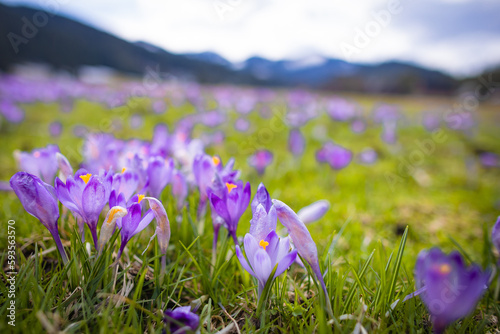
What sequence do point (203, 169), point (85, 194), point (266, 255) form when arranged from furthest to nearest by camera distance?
point (203, 169) → point (85, 194) → point (266, 255)

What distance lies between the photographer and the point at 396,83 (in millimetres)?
18953

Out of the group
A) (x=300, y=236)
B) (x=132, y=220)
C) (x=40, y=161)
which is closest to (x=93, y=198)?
(x=132, y=220)

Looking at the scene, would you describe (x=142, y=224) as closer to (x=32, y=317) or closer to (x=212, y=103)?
(x=32, y=317)

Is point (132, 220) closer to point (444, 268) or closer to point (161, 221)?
point (161, 221)

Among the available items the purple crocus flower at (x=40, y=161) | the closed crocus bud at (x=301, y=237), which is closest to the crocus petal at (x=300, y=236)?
the closed crocus bud at (x=301, y=237)

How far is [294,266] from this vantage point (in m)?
1.32

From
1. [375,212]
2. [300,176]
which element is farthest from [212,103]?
[375,212]

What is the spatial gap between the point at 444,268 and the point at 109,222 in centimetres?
89

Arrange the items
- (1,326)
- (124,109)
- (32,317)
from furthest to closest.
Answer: (124,109) < (32,317) < (1,326)

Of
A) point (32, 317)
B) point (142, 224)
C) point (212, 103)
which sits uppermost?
point (212, 103)

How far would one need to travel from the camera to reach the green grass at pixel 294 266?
0.87m

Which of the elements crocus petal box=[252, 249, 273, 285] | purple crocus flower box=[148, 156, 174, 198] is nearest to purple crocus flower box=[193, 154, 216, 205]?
purple crocus flower box=[148, 156, 174, 198]

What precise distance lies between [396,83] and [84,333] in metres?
21.6

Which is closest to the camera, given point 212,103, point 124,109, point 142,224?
A: point 142,224
